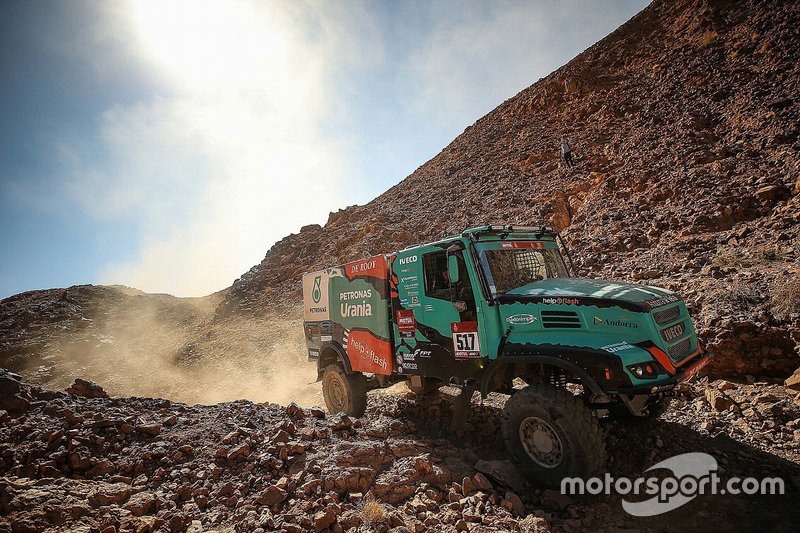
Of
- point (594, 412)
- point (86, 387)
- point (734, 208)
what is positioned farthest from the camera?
point (734, 208)

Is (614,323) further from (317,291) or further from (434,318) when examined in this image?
(317,291)

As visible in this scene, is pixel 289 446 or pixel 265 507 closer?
pixel 265 507

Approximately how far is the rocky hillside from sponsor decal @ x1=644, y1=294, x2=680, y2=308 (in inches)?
110

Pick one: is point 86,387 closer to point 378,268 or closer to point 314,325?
point 314,325

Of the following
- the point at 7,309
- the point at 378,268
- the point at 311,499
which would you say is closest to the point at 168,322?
the point at 7,309

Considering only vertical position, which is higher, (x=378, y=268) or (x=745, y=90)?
(x=745, y=90)

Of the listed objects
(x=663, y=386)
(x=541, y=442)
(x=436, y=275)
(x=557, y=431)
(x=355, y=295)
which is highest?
(x=436, y=275)

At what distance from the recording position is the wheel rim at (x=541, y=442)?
3830 mm

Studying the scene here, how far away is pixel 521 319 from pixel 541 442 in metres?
1.35

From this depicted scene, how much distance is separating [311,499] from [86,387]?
5075mm

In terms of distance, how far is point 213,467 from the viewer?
4043 mm

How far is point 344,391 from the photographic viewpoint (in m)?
6.89

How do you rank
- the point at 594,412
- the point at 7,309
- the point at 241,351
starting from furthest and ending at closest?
the point at 7,309 < the point at 241,351 < the point at 594,412

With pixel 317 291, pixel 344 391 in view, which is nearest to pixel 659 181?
pixel 317 291
